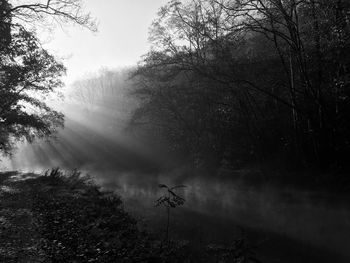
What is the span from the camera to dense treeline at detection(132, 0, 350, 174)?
14.9m

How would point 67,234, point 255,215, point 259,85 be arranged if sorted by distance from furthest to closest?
point 259,85 → point 255,215 → point 67,234

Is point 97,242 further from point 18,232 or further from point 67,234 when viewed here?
point 18,232

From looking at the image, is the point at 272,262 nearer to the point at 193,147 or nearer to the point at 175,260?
the point at 175,260

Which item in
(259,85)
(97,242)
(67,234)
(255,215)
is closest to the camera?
(97,242)

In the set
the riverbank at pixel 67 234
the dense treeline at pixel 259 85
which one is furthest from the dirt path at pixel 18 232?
the dense treeline at pixel 259 85

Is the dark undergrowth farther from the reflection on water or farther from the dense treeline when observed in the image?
the dense treeline

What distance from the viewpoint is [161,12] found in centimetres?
2616

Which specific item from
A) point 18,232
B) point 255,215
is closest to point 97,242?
point 18,232

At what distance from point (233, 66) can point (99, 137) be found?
37.1 meters

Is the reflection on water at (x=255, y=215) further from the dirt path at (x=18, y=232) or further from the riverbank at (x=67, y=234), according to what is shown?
the dirt path at (x=18, y=232)

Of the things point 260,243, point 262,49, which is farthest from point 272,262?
point 262,49

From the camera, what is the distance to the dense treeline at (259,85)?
14.9m

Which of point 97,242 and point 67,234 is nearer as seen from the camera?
point 97,242

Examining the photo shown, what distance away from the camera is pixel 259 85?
2067cm
